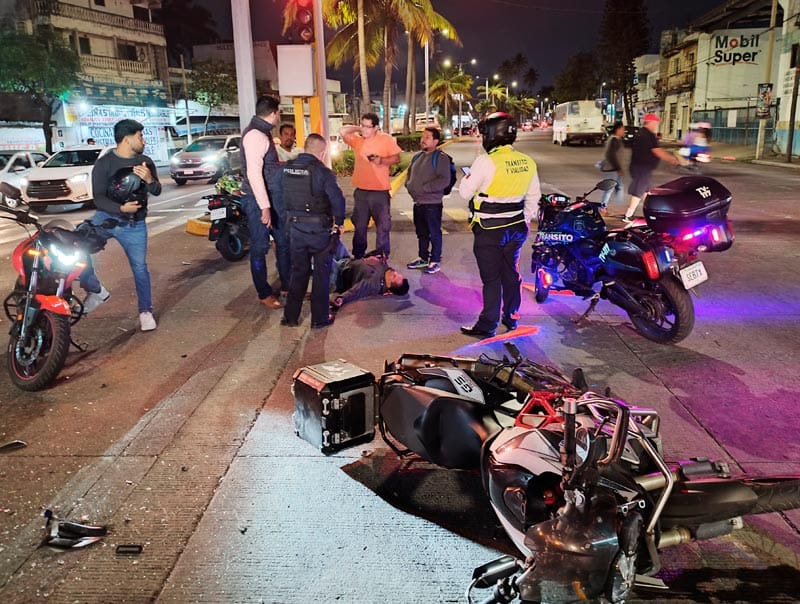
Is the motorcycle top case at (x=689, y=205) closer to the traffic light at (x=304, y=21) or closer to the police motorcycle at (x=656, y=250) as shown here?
the police motorcycle at (x=656, y=250)

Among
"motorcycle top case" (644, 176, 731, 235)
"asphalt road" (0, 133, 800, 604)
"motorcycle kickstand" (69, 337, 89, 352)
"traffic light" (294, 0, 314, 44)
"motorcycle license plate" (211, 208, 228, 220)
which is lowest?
"asphalt road" (0, 133, 800, 604)

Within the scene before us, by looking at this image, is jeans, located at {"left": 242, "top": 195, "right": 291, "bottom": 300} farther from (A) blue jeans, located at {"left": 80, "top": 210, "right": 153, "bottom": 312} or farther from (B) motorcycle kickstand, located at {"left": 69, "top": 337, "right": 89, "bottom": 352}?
(B) motorcycle kickstand, located at {"left": 69, "top": 337, "right": 89, "bottom": 352}

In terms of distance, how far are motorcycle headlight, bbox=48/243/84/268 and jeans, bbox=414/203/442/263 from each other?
454 cm

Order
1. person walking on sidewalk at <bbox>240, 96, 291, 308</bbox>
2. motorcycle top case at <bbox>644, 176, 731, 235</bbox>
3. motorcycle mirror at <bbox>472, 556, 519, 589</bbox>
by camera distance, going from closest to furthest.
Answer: motorcycle mirror at <bbox>472, 556, 519, 589</bbox>, motorcycle top case at <bbox>644, 176, 731, 235</bbox>, person walking on sidewalk at <bbox>240, 96, 291, 308</bbox>

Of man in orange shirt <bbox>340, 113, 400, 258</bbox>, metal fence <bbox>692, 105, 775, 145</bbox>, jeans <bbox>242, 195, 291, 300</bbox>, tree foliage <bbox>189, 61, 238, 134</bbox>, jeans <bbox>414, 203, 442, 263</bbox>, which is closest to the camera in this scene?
jeans <bbox>242, 195, 291, 300</bbox>

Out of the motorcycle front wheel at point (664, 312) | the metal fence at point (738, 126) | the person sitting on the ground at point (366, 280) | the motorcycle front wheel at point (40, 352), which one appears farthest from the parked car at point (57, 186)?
the metal fence at point (738, 126)

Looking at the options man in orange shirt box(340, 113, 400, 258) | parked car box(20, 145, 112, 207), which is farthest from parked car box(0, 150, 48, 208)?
man in orange shirt box(340, 113, 400, 258)

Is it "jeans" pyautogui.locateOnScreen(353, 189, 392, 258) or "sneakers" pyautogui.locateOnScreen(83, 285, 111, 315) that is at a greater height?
"jeans" pyautogui.locateOnScreen(353, 189, 392, 258)

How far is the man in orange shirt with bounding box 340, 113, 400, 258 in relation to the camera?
8.35 metres

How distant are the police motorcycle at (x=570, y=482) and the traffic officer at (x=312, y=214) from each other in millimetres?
2793

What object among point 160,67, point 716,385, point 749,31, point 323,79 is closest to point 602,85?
point 749,31

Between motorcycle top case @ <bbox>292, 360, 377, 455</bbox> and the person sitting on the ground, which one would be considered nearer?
motorcycle top case @ <bbox>292, 360, 377, 455</bbox>

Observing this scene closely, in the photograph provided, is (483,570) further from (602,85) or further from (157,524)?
(602,85)

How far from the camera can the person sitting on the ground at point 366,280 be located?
24.5 ft
